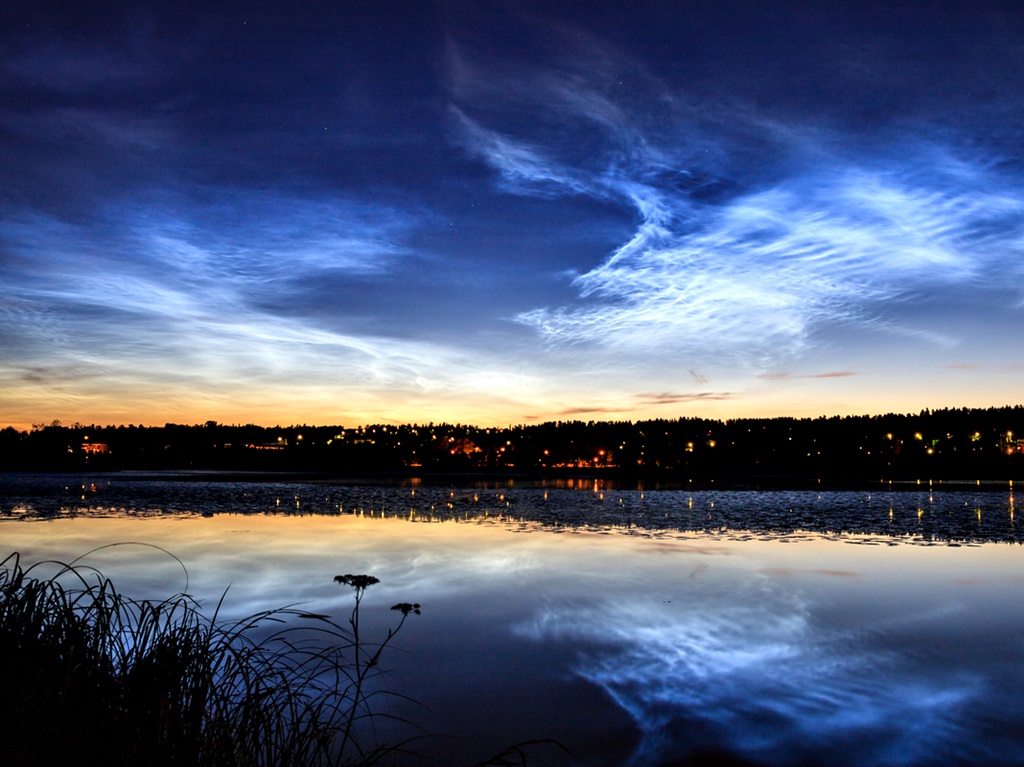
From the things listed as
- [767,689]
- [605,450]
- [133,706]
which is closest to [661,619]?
[767,689]

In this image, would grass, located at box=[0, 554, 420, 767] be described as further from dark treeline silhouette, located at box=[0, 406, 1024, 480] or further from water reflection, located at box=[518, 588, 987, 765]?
dark treeline silhouette, located at box=[0, 406, 1024, 480]

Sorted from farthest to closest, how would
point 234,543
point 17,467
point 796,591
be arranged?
point 17,467
point 234,543
point 796,591

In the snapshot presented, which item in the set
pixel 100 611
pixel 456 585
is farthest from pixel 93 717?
pixel 456 585

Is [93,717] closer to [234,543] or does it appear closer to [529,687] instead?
[529,687]

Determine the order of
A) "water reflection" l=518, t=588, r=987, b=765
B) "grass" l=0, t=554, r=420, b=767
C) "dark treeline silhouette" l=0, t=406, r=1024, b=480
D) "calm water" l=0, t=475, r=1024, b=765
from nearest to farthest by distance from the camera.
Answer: "grass" l=0, t=554, r=420, b=767, "water reflection" l=518, t=588, r=987, b=765, "calm water" l=0, t=475, r=1024, b=765, "dark treeline silhouette" l=0, t=406, r=1024, b=480

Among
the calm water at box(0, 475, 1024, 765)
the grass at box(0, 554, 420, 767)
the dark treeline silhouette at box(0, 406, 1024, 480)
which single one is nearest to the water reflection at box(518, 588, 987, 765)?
the calm water at box(0, 475, 1024, 765)

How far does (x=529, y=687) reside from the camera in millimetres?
9445

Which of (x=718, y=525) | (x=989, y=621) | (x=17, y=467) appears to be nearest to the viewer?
(x=989, y=621)

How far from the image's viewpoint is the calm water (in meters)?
8.16

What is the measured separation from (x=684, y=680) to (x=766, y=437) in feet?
558

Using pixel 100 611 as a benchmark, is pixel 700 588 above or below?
below

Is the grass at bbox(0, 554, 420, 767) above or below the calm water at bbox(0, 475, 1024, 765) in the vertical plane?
above

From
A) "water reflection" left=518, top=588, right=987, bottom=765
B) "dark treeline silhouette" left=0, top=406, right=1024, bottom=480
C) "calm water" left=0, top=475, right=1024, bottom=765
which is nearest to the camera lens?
"water reflection" left=518, top=588, right=987, bottom=765

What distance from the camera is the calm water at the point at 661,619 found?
8.16 m
